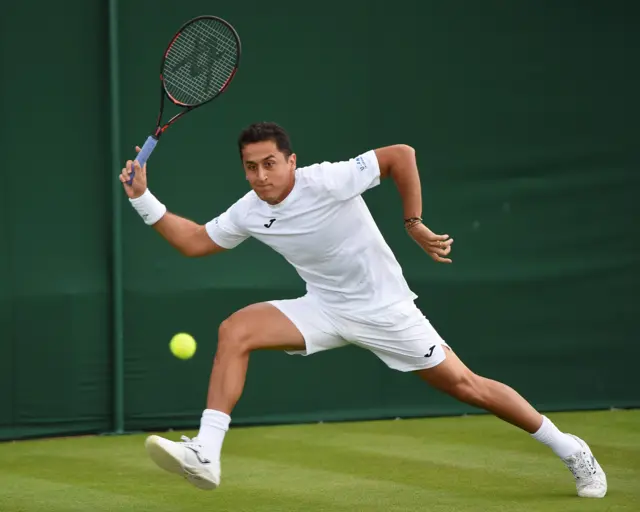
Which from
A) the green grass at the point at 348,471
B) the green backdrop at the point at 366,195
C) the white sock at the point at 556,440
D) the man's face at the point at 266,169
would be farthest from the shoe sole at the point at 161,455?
Answer: the green backdrop at the point at 366,195

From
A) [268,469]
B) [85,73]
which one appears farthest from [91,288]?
[268,469]

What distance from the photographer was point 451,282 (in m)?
7.42

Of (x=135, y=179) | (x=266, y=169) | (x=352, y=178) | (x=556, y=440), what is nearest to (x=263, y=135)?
(x=266, y=169)

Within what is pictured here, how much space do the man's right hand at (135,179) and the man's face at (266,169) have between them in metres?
0.37

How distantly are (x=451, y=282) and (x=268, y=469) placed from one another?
7.22ft

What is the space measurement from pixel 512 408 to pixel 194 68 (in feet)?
6.37

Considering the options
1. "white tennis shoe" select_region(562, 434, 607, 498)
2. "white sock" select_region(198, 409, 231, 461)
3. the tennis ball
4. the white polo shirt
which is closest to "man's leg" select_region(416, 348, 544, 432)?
"white tennis shoe" select_region(562, 434, 607, 498)

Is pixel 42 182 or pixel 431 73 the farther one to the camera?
pixel 431 73

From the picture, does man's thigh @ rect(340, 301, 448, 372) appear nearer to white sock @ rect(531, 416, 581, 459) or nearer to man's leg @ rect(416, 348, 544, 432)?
man's leg @ rect(416, 348, 544, 432)

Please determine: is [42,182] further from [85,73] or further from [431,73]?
Result: [431,73]

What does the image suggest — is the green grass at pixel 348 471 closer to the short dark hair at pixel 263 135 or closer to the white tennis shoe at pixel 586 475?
the white tennis shoe at pixel 586 475

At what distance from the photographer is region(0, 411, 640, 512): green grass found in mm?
4738

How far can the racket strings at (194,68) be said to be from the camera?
17.0 ft

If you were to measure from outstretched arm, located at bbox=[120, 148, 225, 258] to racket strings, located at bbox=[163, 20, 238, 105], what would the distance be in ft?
2.07
